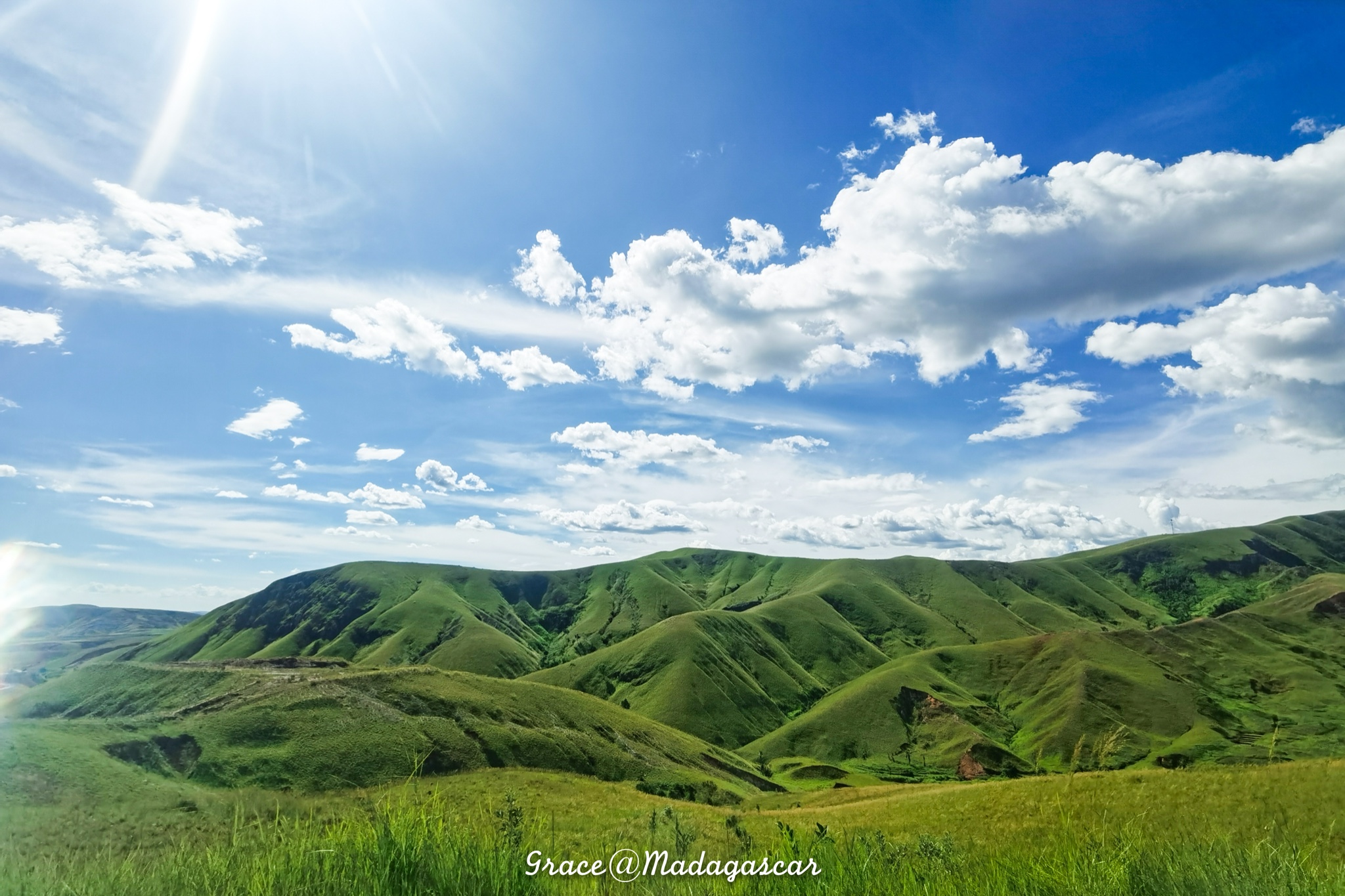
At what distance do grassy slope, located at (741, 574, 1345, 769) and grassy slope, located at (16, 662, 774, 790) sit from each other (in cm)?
8289

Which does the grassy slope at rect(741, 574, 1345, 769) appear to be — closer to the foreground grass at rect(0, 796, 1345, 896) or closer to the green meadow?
the green meadow

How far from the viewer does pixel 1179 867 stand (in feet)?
18.0

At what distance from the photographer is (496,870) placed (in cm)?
474

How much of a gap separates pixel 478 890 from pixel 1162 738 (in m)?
197

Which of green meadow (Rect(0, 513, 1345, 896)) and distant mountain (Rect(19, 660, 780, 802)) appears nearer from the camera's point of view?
green meadow (Rect(0, 513, 1345, 896))

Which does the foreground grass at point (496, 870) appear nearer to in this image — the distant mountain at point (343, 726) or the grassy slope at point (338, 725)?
the grassy slope at point (338, 725)

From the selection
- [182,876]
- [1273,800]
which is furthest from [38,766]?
[1273,800]

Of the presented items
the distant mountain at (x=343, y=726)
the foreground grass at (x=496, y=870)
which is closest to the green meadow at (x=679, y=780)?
the foreground grass at (x=496, y=870)

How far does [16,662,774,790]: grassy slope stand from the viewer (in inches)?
2159

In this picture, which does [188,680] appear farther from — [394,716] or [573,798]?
[573,798]

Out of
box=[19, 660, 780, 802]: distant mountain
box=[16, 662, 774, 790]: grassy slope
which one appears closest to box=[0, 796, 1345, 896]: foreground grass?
box=[16, 662, 774, 790]: grassy slope

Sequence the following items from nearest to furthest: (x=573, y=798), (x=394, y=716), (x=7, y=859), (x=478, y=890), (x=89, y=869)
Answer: (x=478, y=890) < (x=89, y=869) < (x=7, y=859) < (x=573, y=798) < (x=394, y=716)

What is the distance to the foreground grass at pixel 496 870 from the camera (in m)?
4.62

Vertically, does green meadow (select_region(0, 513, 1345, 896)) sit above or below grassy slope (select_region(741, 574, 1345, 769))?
above
